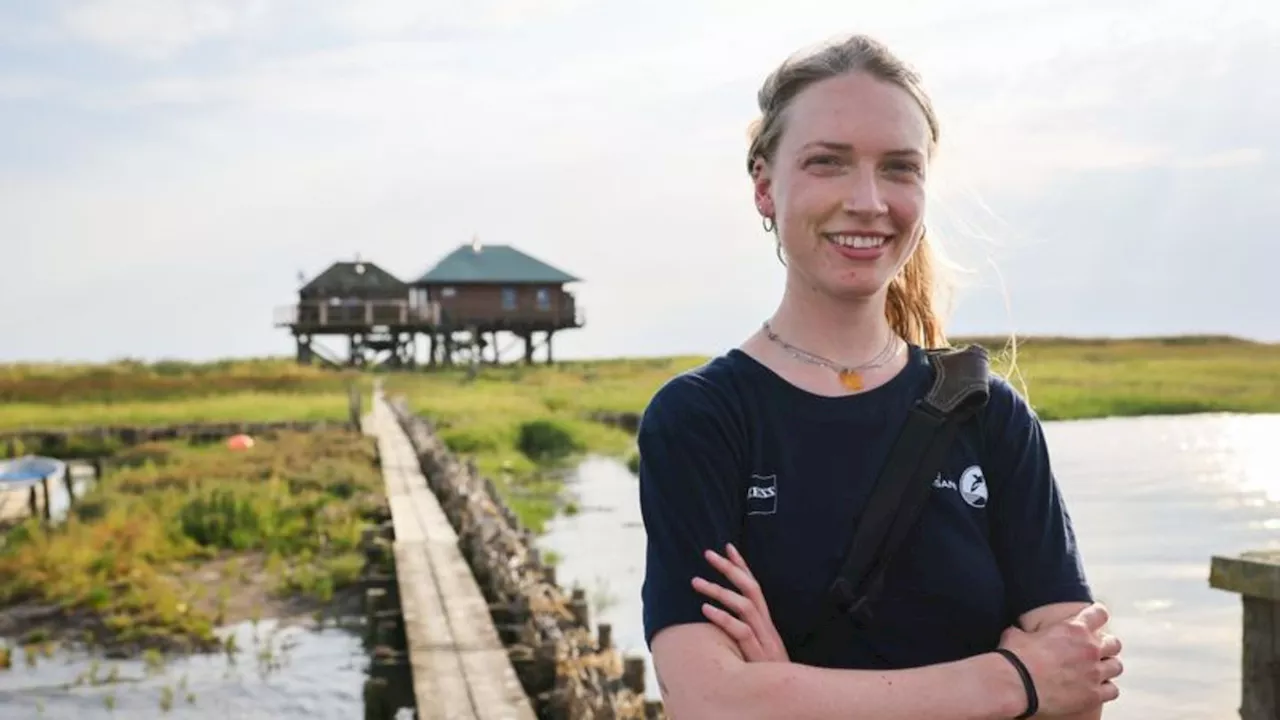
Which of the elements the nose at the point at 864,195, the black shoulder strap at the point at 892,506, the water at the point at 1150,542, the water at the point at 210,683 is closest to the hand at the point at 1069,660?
the black shoulder strap at the point at 892,506

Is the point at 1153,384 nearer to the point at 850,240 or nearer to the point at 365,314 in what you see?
the point at 365,314

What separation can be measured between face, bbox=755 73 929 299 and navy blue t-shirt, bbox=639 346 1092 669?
0.21m

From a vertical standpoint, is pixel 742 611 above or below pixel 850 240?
below

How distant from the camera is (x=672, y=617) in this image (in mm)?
2410

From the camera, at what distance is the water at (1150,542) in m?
12.0

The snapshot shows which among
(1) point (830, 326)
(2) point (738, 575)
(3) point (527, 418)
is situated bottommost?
(3) point (527, 418)

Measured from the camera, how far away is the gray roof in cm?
6362

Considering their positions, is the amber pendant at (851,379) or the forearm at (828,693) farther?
the amber pendant at (851,379)

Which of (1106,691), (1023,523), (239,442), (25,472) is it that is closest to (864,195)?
(1023,523)

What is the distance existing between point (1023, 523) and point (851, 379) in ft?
1.40

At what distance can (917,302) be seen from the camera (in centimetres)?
297

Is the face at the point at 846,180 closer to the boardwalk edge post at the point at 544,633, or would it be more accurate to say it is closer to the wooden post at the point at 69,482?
the boardwalk edge post at the point at 544,633

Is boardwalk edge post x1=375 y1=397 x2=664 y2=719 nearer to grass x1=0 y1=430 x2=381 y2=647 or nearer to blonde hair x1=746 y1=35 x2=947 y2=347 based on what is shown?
grass x1=0 y1=430 x2=381 y2=647

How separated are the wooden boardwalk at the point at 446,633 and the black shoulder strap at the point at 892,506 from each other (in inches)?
199
